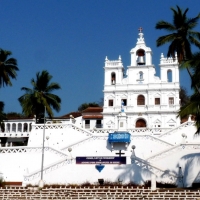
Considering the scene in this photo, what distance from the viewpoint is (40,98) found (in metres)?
44.2

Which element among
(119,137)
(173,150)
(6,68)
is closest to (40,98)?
(6,68)

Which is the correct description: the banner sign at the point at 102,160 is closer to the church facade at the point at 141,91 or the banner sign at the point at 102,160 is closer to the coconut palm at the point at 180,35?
the coconut palm at the point at 180,35

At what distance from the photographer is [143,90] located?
166 feet

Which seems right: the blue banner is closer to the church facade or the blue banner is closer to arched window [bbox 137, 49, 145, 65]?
the church facade

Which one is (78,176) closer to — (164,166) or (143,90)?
(164,166)

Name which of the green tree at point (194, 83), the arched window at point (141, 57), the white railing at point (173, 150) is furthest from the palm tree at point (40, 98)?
the green tree at point (194, 83)

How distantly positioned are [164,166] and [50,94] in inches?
788

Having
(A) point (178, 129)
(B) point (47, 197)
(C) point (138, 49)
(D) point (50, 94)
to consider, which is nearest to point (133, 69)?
(C) point (138, 49)

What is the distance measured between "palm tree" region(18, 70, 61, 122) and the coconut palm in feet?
59.7

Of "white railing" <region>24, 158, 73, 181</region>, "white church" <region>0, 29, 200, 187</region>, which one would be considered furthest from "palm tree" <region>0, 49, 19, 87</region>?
"white railing" <region>24, 158, 73, 181</region>

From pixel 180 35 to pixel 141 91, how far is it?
810 inches

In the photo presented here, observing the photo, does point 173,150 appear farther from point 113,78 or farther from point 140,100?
point 113,78

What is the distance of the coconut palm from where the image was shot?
1196 inches

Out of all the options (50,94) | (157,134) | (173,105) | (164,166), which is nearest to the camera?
(164,166)
